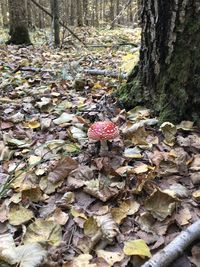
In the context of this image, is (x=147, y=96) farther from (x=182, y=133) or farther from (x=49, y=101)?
(x=49, y=101)

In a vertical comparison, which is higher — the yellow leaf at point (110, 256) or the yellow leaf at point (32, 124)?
the yellow leaf at point (32, 124)

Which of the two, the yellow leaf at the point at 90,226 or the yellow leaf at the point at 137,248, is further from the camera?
the yellow leaf at the point at 90,226

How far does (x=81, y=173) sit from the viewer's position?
2422 mm

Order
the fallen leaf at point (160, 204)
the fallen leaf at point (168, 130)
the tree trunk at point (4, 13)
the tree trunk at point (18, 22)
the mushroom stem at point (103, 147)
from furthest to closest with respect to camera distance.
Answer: the tree trunk at point (4, 13)
the tree trunk at point (18, 22)
the fallen leaf at point (168, 130)
the mushroom stem at point (103, 147)
the fallen leaf at point (160, 204)

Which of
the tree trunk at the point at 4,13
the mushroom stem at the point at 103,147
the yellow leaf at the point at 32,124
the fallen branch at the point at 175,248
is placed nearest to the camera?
the fallen branch at the point at 175,248

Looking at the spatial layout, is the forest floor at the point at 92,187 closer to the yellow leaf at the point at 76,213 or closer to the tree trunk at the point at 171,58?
the yellow leaf at the point at 76,213

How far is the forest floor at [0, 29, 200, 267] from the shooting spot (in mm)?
1879

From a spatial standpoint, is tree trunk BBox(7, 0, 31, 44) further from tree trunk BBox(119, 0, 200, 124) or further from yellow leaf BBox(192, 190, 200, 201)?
yellow leaf BBox(192, 190, 200, 201)

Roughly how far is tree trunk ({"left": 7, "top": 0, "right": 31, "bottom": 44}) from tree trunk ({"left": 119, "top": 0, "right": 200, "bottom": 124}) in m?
7.28

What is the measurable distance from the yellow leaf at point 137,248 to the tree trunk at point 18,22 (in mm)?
8819

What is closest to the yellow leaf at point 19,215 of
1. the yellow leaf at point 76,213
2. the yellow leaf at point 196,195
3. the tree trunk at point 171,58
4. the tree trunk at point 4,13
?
the yellow leaf at point 76,213

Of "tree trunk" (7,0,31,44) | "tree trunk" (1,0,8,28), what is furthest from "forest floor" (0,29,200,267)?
"tree trunk" (1,0,8,28)

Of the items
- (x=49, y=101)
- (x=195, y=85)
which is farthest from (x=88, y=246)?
(x=49, y=101)

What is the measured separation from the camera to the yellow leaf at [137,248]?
5.81ft
